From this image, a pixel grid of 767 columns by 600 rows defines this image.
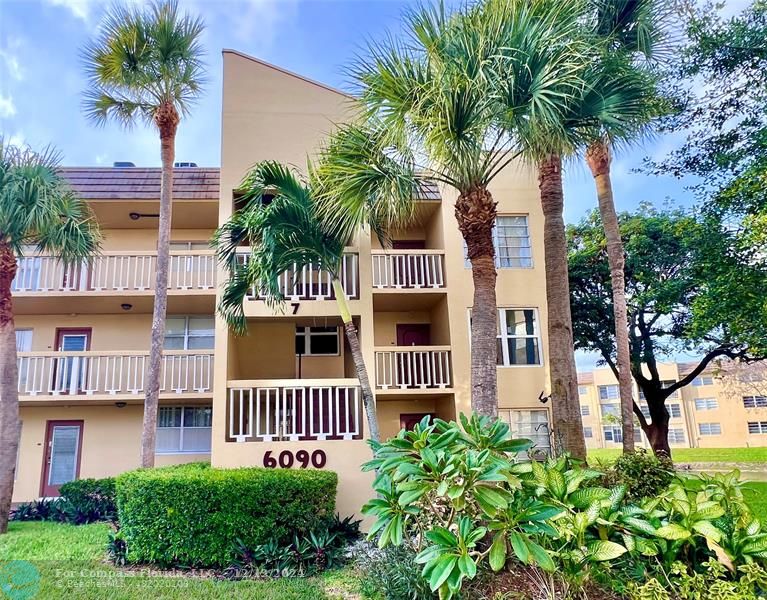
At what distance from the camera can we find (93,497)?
1092 centimetres

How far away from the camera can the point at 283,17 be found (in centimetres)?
1080

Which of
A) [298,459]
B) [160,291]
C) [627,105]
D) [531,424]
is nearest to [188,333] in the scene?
[160,291]

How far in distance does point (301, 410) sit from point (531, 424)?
18.4 feet

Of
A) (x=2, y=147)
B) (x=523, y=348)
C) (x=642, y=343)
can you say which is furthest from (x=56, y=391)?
(x=642, y=343)

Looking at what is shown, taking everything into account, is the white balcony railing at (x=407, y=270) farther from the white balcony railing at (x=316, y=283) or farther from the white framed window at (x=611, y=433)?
the white framed window at (x=611, y=433)

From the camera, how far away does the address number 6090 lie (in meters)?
9.72

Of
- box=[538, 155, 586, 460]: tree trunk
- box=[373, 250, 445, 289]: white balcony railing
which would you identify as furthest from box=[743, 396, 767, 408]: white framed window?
box=[538, 155, 586, 460]: tree trunk

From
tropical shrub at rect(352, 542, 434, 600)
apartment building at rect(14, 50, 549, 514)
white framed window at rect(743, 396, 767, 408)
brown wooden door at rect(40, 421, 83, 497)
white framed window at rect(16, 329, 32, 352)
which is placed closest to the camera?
tropical shrub at rect(352, 542, 434, 600)

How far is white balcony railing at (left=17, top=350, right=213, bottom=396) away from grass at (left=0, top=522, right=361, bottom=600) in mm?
4415

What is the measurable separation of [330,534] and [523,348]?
22.0ft

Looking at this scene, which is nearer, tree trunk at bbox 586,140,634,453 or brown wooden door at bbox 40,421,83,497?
tree trunk at bbox 586,140,634,453

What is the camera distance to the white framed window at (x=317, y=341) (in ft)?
45.6

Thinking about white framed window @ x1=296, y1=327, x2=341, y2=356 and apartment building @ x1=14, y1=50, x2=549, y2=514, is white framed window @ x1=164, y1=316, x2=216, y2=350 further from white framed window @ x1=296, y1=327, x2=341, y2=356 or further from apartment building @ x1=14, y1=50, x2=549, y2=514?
white framed window @ x1=296, y1=327, x2=341, y2=356

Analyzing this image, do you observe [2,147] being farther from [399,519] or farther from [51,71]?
[399,519]
